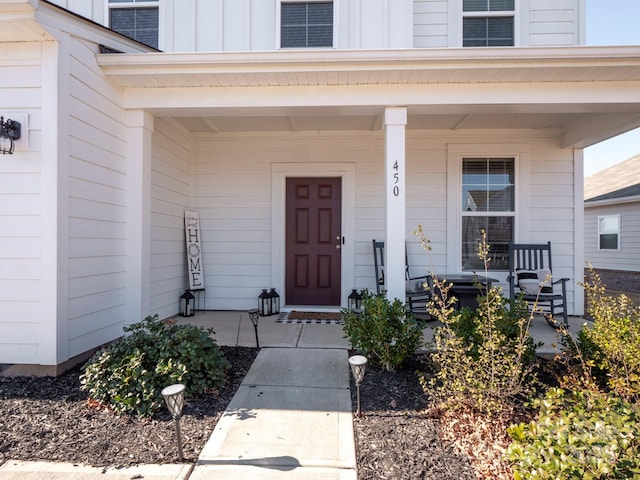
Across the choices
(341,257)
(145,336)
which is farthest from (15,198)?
(341,257)

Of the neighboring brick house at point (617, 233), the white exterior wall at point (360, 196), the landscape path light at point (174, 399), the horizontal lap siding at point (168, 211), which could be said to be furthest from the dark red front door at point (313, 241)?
the neighboring brick house at point (617, 233)

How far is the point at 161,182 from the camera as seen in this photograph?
409cm

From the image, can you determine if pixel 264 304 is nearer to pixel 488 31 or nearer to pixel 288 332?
pixel 288 332

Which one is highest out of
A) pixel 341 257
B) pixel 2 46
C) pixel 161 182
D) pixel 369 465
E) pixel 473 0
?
pixel 473 0

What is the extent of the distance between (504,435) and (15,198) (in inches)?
139

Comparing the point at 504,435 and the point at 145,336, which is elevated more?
the point at 145,336

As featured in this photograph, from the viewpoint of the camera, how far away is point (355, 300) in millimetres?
4570

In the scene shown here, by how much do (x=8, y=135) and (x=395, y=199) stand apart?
306 cm

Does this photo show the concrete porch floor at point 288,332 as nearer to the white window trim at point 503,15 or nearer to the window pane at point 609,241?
the white window trim at point 503,15

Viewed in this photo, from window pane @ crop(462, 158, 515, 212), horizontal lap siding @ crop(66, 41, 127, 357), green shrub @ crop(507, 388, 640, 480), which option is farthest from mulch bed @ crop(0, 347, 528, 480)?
window pane @ crop(462, 158, 515, 212)

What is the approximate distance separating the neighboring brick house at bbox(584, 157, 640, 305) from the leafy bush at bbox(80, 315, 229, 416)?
8.73m

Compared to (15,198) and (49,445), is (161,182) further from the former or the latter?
(49,445)

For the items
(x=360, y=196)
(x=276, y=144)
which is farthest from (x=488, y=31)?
(x=276, y=144)

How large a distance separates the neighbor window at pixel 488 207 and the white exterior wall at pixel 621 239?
6.44m
